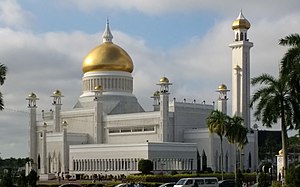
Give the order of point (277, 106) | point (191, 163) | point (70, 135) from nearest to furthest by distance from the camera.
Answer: point (277, 106) < point (191, 163) < point (70, 135)

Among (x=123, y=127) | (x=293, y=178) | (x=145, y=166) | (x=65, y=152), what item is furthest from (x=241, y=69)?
(x=293, y=178)

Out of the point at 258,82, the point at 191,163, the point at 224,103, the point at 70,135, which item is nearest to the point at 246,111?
the point at 224,103

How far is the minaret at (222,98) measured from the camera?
297 feet

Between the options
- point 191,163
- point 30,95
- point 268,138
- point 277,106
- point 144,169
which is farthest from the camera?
point 268,138

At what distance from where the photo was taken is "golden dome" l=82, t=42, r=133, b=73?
322 ft

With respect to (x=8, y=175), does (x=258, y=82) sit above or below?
above

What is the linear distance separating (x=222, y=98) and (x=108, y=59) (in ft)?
60.0

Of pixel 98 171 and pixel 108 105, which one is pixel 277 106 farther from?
pixel 108 105

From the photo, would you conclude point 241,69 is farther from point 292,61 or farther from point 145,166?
point 292,61

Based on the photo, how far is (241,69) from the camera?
93.2 meters

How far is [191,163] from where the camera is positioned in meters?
87.6

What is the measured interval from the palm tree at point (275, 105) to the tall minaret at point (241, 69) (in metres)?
49.3

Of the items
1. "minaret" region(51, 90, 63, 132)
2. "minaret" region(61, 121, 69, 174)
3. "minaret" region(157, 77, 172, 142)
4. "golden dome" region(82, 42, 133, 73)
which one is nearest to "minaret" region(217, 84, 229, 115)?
"minaret" region(157, 77, 172, 142)

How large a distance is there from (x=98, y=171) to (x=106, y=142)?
738cm
